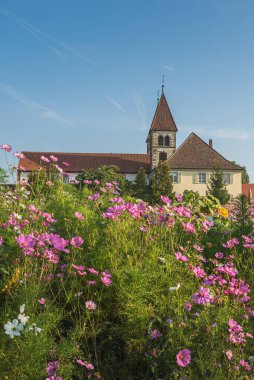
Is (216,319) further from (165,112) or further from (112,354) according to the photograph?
(165,112)

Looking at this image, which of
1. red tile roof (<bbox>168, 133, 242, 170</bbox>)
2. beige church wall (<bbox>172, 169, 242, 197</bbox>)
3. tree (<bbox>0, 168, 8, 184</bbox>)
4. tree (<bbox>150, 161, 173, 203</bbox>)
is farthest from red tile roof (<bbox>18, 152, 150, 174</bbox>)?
tree (<bbox>0, 168, 8, 184</bbox>)

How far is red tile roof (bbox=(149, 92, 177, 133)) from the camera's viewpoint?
53000mm

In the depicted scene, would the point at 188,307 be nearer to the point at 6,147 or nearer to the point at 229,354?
the point at 229,354

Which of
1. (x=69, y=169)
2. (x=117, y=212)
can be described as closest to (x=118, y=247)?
(x=117, y=212)

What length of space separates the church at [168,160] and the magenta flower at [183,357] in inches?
1547

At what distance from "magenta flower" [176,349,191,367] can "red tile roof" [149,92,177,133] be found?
50870 mm

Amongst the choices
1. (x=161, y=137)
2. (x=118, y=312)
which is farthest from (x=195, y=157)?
(x=118, y=312)

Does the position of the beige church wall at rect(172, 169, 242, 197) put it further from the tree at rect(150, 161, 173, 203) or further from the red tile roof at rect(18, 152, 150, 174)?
the red tile roof at rect(18, 152, 150, 174)

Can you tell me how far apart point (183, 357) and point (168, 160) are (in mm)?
44396

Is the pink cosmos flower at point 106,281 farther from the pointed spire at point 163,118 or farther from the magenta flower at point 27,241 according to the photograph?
the pointed spire at point 163,118

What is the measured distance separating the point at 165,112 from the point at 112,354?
174 feet

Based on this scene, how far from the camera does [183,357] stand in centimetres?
244

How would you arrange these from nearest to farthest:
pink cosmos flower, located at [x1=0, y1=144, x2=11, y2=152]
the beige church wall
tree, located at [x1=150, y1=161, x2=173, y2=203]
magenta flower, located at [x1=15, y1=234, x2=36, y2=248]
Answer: magenta flower, located at [x1=15, y1=234, x2=36, y2=248]
pink cosmos flower, located at [x1=0, y1=144, x2=11, y2=152]
tree, located at [x1=150, y1=161, x2=173, y2=203]
the beige church wall

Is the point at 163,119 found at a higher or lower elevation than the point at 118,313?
higher
